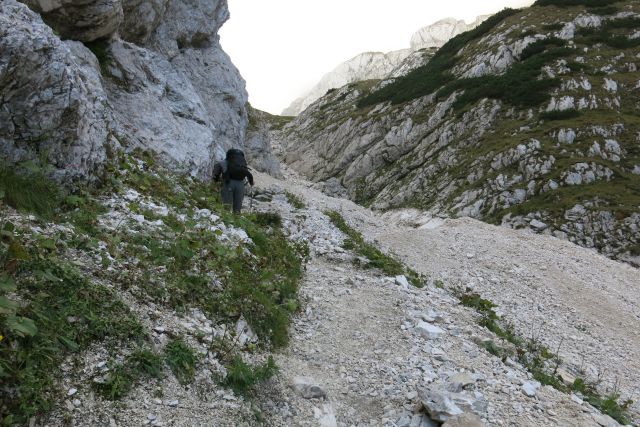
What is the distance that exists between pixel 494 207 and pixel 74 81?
2952 centimetres

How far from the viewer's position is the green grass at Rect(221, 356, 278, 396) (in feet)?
20.3

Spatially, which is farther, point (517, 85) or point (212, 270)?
point (517, 85)

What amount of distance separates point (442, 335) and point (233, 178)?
359 inches

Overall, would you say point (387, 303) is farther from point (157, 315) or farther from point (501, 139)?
point (501, 139)

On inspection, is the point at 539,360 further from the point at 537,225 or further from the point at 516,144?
the point at 516,144

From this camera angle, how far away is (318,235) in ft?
55.1

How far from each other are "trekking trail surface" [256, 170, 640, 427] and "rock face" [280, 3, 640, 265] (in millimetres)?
9495

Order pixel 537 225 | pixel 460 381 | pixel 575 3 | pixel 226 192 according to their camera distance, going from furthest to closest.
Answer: pixel 575 3 → pixel 537 225 → pixel 226 192 → pixel 460 381

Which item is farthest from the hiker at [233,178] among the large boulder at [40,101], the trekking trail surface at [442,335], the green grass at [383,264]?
the large boulder at [40,101]

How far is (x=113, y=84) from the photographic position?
58.3ft

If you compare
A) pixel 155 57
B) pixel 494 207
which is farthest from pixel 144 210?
pixel 494 207

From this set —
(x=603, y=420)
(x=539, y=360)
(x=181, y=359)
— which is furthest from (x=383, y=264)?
(x=181, y=359)

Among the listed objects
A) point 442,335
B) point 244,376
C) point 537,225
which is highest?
point 537,225

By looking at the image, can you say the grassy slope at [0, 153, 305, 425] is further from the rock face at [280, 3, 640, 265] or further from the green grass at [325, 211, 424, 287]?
the rock face at [280, 3, 640, 265]
